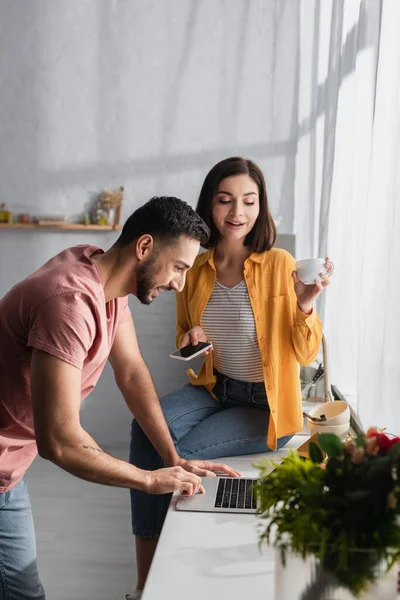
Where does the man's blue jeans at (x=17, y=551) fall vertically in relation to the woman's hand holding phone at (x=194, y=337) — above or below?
below

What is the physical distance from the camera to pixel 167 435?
2.07 metres

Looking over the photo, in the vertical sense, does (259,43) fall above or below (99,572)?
above

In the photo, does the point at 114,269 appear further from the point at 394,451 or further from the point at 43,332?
the point at 394,451

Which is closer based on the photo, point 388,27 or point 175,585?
point 175,585

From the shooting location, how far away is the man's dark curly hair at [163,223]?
1.79 m

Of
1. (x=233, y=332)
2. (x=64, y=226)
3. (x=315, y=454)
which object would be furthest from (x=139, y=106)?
(x=315, y=454)

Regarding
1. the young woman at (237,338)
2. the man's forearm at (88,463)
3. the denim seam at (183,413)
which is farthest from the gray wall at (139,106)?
the man's forearm at (88,463)

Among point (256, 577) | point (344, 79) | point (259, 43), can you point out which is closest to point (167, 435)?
point (256, 577)

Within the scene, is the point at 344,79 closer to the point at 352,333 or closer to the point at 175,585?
the point at 352,333

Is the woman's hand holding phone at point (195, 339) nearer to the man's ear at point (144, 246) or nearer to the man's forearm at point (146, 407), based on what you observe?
the man's forearm at point (146, 407)

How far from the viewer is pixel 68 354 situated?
5.02 ft

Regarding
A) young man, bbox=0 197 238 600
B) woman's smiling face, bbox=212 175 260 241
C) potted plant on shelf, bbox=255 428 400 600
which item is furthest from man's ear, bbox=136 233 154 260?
potted plant on shelf, bbox=255 428 400 600

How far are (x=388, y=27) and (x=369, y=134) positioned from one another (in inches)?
20.4

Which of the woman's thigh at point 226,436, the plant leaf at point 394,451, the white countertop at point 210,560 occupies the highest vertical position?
the plant leaf at point 394,451
